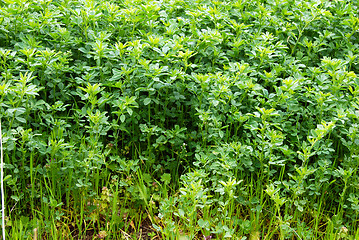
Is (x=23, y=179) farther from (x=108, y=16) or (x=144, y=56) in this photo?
(x=108, y=16)

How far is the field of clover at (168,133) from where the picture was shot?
2711mm

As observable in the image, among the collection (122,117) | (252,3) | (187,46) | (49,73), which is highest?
(252,3)

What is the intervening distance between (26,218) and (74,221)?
31cm

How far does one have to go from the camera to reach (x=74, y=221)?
2773mm

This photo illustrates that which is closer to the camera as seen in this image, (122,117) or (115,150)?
(122,117)

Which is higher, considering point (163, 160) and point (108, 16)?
point (108, 16)

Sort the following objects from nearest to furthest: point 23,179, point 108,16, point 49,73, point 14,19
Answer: point 23,179, point 49,73, point 14,19, point 108,16

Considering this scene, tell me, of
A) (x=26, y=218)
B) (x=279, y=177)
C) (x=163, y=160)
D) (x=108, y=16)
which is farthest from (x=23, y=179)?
(x=279, y=177)

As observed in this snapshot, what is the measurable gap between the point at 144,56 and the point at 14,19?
109cm

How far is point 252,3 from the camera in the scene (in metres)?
3.95

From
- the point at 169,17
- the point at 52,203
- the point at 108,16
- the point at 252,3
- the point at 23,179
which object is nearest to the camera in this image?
the point at 52,203

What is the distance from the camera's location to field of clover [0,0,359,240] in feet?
8.89

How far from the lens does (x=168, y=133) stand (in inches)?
117

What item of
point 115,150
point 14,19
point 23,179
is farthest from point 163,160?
point 14,19
